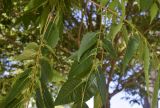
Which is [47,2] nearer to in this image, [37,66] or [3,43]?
[37,66]

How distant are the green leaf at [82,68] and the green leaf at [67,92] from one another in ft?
0.07

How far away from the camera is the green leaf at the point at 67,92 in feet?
2.73

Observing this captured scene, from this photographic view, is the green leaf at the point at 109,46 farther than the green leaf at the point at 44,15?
No

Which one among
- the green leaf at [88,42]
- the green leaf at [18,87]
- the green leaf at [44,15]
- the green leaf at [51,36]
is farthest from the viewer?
the green leaf at [44,15]

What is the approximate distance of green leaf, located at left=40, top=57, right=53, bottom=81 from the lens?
88 cm

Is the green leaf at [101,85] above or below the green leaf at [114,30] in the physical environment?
below

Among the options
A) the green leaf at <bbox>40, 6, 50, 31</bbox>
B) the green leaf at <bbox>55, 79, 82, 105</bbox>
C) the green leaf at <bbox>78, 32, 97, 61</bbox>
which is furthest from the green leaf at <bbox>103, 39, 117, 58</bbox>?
the green leaf at <bbox>40, 6, 50, 31</bbox>

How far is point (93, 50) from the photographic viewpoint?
920 mm

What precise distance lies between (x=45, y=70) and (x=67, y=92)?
0.09 metres

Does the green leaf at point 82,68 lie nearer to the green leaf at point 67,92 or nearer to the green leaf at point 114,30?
the green leaf at point 67,92

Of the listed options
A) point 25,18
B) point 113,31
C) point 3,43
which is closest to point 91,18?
point 3,43

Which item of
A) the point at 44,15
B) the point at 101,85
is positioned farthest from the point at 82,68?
the point at 44,15

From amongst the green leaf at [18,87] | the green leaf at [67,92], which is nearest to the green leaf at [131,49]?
the green leaf at [67,92]

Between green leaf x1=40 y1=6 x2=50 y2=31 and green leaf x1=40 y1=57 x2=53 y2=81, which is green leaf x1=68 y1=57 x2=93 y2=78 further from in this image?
green leaf x1=40 y1=6 x2=50 y2=31
